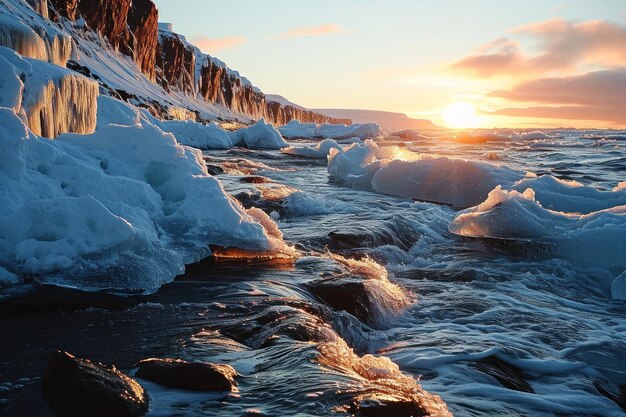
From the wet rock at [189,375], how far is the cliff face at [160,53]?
148 feet

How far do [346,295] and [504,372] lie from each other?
144 centimetres

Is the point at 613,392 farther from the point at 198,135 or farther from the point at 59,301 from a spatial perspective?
the point at 198,135

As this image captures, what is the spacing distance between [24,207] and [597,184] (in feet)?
47.6

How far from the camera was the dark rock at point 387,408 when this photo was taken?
96.0 inches

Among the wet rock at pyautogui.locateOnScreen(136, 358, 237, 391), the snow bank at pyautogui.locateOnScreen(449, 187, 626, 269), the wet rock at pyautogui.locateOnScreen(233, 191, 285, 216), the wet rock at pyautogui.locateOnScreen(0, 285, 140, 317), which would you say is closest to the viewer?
the wet rock at pyautogui.locateOnScreen(136, 358, 237, 391)

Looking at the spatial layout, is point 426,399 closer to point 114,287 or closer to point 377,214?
point 114,287

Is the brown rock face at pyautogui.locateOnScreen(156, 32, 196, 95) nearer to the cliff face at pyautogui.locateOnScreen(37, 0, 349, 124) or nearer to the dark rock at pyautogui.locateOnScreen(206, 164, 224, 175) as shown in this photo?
the cliff face at pyautogui.locateOnScreen(37, 0, 349, 124)

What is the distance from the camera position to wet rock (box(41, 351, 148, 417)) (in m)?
2.27

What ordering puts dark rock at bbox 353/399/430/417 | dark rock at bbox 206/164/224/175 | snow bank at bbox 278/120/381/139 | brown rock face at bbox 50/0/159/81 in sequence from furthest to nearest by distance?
brown rock face at bbox 50/0/159/81 → snow bank at bbox 278/120/381/139 → dark rock at bbox 206/164/224/175 → dark rock at bbox 353/399/430/417

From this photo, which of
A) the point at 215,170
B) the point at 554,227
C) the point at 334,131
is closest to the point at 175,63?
the point at 334,131

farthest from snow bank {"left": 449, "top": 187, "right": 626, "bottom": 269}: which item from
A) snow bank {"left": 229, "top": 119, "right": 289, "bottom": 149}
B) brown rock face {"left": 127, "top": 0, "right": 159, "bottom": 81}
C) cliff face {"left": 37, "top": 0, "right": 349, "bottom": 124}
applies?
brown rock face {"left": 127, "top": 0, "right": 159, "bottom": 81}

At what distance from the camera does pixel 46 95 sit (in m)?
6.20

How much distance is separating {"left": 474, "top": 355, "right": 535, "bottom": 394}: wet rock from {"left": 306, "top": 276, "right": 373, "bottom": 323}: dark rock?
102 centimetres

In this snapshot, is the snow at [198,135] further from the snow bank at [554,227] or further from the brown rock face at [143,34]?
the brown rock face at [143,34]
